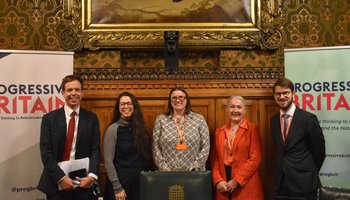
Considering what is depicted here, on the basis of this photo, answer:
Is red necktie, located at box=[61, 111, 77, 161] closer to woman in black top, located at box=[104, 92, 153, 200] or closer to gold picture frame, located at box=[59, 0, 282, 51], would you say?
woman in black top, located at box=[104, 92, 153, 200]

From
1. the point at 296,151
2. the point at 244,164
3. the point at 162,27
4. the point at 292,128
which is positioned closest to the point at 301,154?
the point at 296,151

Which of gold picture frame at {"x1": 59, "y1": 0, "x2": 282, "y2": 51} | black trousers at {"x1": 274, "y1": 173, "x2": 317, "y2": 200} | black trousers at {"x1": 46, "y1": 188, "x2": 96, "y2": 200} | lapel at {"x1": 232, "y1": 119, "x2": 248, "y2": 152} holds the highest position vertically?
gold picture frame at {"x1": 59, "y1": 0, "x2": 282, "y2": 51}

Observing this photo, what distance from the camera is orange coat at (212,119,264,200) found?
142 inches

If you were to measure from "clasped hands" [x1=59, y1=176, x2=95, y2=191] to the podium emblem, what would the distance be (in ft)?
2.08

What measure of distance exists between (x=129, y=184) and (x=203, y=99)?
47.0 inches

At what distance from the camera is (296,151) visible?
3.53 m

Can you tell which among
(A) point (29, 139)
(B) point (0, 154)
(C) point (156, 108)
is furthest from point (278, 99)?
(B) point (0, 154)

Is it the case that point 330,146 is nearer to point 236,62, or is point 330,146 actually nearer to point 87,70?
point 236,62

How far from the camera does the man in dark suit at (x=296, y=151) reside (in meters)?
3.47

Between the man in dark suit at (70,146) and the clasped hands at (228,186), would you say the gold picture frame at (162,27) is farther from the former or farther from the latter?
the clasped hands at (228,186)

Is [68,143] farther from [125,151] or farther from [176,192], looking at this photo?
[176,192]

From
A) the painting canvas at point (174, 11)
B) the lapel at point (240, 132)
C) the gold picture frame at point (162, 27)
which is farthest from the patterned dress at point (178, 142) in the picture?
the painting canvas at point (174, 11)

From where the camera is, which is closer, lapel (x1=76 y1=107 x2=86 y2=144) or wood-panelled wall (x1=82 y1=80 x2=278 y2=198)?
lapel (x1=76 y1=107 x2=86 y2=144)

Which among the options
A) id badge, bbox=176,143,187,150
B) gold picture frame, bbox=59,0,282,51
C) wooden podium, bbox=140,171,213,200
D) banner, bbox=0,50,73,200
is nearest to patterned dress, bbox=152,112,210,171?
id badge, bbox=176,143,187,150
